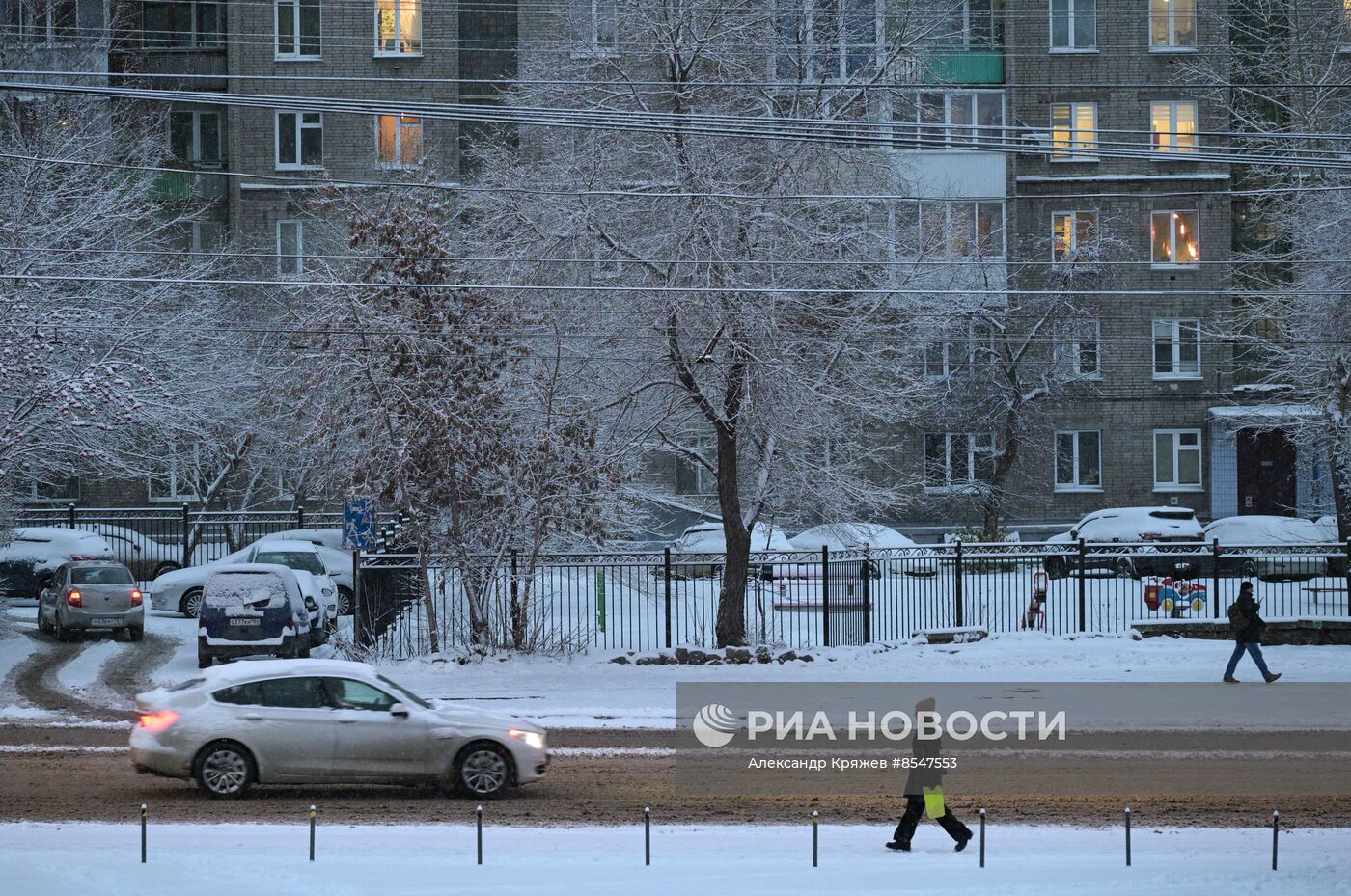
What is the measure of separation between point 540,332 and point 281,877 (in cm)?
1331

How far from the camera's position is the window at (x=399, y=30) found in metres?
39.0

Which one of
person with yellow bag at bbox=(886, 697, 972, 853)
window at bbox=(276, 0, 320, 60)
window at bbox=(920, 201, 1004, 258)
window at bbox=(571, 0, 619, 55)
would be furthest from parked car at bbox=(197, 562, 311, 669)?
window at bbox=(276, 0, 320, 60)

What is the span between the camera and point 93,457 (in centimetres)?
2636

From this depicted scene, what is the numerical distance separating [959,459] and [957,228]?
1342cm

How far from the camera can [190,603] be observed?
27.7m

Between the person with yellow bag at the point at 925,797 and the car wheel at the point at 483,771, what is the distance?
13.4 ft

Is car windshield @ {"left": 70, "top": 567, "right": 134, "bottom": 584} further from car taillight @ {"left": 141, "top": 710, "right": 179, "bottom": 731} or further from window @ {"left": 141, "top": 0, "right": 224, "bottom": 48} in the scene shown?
window @ {"left": 141, "top": 0, "right": 224, "bottom": 48}

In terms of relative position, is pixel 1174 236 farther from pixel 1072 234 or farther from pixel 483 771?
pixel 483 771

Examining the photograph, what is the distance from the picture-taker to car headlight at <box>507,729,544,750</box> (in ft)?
46.2

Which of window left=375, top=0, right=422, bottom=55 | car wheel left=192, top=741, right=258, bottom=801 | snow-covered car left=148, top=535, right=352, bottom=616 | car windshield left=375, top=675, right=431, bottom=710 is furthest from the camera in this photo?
window left=375, top=0, right=422, bottom=55

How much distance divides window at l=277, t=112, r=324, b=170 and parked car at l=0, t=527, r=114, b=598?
14320 millimetres

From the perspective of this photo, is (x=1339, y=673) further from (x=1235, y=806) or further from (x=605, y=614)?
(x=605, y=614)

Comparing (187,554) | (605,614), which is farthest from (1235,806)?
(187,554)

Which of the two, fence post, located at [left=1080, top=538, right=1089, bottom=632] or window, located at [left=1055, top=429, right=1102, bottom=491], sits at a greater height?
window, located at [left=1055, top=429, right=1102, bottom=491]
